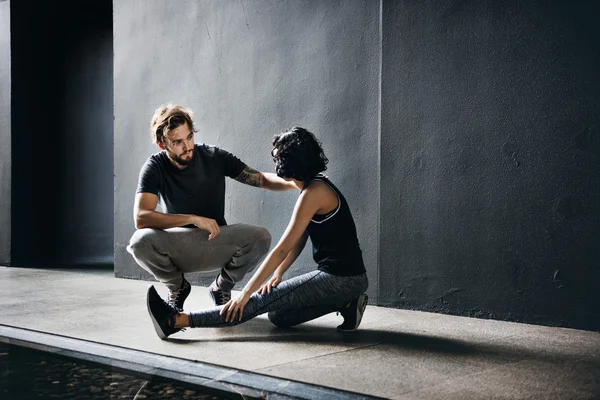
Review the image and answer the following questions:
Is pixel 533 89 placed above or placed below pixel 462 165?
above

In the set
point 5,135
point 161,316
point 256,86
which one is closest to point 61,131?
point 5,135

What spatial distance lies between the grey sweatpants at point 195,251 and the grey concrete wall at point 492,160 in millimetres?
881

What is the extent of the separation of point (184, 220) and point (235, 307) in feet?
2.24

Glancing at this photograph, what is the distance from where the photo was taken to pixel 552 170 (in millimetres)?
3451

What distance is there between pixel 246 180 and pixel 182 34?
72.0 inches

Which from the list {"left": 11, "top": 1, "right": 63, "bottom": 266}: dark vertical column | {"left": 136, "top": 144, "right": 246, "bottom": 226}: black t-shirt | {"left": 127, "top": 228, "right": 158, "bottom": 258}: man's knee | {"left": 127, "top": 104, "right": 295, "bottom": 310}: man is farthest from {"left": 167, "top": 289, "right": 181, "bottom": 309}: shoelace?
{"left": 11, "top": 1, "right": 63, "bottom": 266}: dark vertical column

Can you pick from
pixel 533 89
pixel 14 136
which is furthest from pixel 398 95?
pixel 14 136

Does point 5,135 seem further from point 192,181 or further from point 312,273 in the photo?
point 312,273

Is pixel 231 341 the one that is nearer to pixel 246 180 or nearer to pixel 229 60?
pixel 246 180

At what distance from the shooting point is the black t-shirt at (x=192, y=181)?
3.64m

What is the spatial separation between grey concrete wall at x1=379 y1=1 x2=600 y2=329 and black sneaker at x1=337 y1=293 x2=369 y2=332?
735mm

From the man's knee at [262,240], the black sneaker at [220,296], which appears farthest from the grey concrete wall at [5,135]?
the man's knee at [262,240]

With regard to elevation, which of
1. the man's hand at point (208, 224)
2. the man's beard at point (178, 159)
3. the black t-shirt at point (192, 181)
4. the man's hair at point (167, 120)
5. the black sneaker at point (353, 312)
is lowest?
the black sneaker at point (353, 312)

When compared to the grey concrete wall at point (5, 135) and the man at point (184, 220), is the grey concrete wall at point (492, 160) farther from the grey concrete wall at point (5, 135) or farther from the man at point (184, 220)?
the grey concrete wall at point (5, 135)
